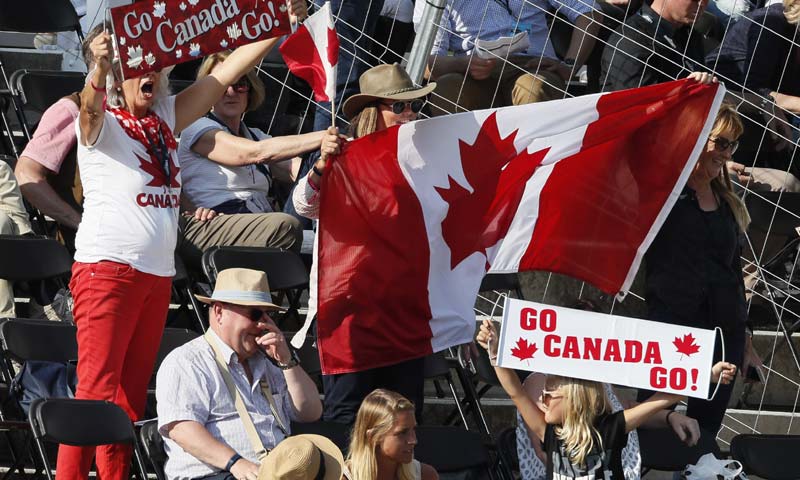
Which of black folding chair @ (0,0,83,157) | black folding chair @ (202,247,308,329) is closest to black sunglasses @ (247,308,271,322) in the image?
black folding chair @ (202,247,308,329)

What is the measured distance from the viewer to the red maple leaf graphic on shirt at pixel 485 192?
6621 millimetres

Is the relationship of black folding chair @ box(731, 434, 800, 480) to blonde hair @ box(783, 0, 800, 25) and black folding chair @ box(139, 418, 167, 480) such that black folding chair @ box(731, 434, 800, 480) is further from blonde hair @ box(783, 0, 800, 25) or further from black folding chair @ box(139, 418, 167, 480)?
blonde hair @ box(783, 0, 800, 25)

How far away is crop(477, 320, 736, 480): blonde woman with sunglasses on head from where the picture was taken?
6258 mm

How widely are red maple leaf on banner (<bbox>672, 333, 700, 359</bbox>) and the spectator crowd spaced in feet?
0.83

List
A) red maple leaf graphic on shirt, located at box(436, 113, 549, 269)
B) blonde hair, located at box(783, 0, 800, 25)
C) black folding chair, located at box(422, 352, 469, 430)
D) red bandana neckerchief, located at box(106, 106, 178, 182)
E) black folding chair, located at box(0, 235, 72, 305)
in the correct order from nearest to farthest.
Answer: red bandana neckerchief, located at box(106, 106, 178, 182) < red maple leaf graphic on shirt, located at box(436, 113, 549, 269) < black folding chair, located at box(0, 235, 72, 305) < black folding chair, located at box(422, 352, 469, 430) < blonde hair, located at box(783, 0, 800, 25)

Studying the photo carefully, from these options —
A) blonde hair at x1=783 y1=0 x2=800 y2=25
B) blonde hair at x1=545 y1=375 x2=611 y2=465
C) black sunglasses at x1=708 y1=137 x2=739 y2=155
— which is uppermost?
blonde hair at x1=783 y1=0 x2=800 y2=25

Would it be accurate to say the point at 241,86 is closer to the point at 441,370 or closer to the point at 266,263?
the point at 266,263

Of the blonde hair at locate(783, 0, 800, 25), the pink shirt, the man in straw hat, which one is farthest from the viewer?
the blonde hair at locate(783, 0, 800, 25)

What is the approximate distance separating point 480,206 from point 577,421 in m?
0.99

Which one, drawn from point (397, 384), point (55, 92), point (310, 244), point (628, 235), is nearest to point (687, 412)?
point (628, 235)

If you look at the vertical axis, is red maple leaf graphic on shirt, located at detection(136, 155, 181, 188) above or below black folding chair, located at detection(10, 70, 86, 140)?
above

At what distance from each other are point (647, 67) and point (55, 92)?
2988 millimetres

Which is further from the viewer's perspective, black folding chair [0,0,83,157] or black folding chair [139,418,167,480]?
black folding chair [0,0,83,157]

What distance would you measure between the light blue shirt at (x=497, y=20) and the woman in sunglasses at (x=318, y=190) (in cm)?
264
